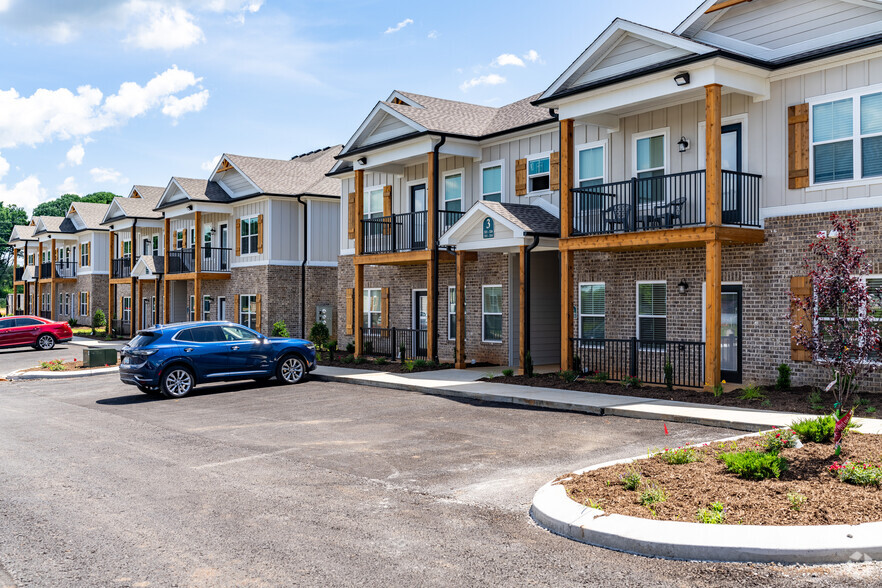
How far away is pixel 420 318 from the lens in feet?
80.4

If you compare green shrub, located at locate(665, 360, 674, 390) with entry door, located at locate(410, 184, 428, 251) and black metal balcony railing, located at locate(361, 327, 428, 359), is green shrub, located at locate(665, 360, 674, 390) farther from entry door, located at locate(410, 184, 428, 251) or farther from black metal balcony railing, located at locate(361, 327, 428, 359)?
black metal balcony railing, located at locate(361, 327, 428, 359)

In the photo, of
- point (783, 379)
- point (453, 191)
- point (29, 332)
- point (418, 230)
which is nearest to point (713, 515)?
point (783, 379)

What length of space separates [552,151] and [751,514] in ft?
48.9

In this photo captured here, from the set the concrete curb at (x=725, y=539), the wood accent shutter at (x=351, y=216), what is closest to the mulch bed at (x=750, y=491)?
the concrete curb at (x=725, y=539)

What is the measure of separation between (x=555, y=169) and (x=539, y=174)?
2.04ft

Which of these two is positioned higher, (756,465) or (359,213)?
(359,213)

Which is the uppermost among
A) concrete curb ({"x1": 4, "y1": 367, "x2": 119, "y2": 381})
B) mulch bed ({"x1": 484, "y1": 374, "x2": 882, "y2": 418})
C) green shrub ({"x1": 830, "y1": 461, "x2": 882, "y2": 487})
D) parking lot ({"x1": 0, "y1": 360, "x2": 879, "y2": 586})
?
green shrub ({"x1": 830, "y1": 461, "x2": 882, "y2": 487})

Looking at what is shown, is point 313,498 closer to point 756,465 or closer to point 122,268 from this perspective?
point 756,465

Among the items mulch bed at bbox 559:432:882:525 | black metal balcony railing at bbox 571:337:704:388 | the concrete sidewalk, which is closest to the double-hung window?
black metal balcony railing at bbox 571:337:704:388

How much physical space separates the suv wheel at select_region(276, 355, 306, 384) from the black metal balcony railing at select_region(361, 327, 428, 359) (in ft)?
14.9

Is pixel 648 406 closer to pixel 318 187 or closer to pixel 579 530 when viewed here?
pixel 579 530

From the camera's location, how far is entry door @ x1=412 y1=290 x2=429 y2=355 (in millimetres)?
24203

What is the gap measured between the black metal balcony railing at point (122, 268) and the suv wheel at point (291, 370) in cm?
2657

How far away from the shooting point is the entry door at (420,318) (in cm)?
2420
